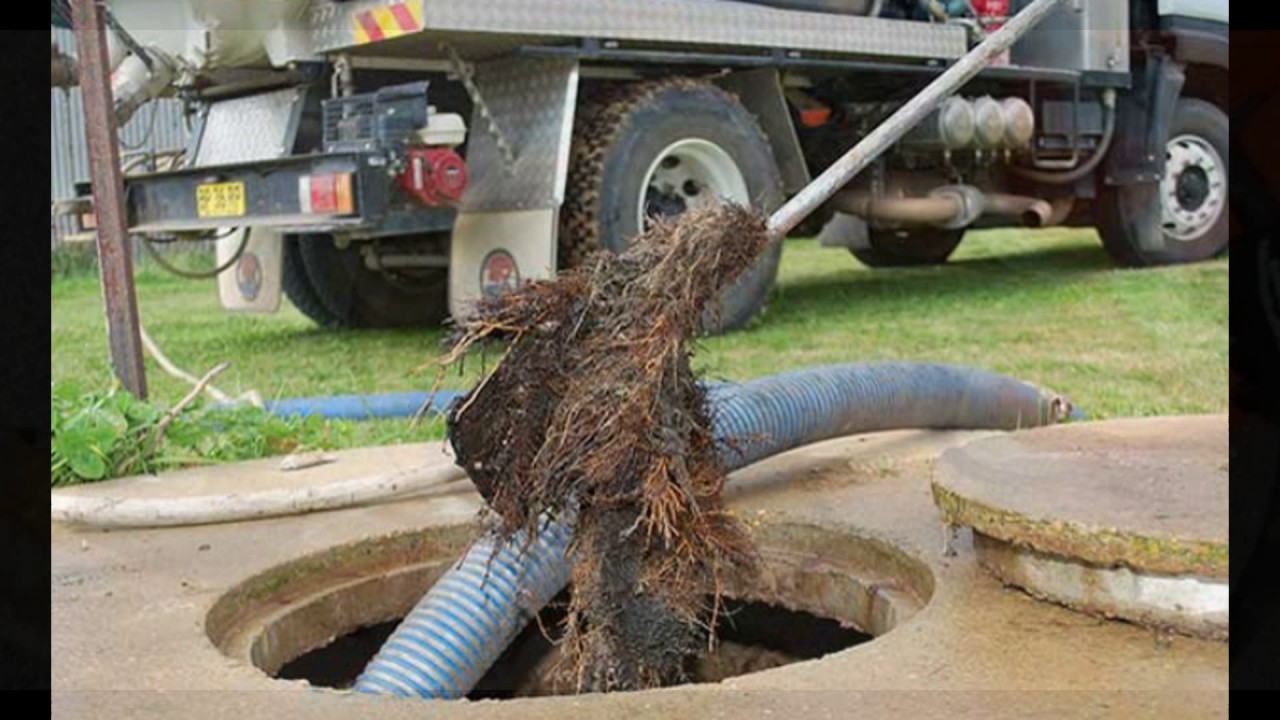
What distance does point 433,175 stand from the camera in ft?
17.8

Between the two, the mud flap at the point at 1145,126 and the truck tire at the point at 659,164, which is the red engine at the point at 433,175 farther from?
the mud flap at the point at 1145,126

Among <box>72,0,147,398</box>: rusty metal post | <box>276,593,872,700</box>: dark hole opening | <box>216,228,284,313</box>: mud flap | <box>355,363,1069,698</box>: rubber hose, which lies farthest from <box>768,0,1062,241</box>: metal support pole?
<box>216,228,284,313</box>: mud flap

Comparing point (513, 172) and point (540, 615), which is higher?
point (513, 172)

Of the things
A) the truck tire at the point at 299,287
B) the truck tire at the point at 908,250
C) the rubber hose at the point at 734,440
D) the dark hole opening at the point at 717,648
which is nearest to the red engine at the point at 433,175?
the truck tire at the point at 299,287

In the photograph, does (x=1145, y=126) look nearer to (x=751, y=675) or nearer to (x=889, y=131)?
(x=889, y=131)

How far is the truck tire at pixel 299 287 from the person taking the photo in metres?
7.42

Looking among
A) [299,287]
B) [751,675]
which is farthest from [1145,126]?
[751,675]

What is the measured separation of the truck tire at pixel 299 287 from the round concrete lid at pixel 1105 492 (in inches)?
212

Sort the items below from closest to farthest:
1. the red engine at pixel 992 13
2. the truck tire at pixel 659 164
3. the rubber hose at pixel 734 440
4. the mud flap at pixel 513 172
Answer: the rubber hose at pixel 734 440
the mud flap at pixel 513 172
the truck tire at pixel 659 164
the red engine at pixel 992 13

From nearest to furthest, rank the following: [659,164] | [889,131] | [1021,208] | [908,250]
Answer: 1. [889,131]
2. [659,164]
3. [1021,208]
4. [908,250]

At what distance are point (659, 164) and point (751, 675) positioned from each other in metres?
4.52

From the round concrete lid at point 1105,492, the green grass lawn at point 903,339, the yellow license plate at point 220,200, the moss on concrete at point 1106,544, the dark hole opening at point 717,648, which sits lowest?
the dark hole opening at point 717,648

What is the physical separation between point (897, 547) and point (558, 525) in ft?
2.12

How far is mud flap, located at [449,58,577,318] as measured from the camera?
558cm
